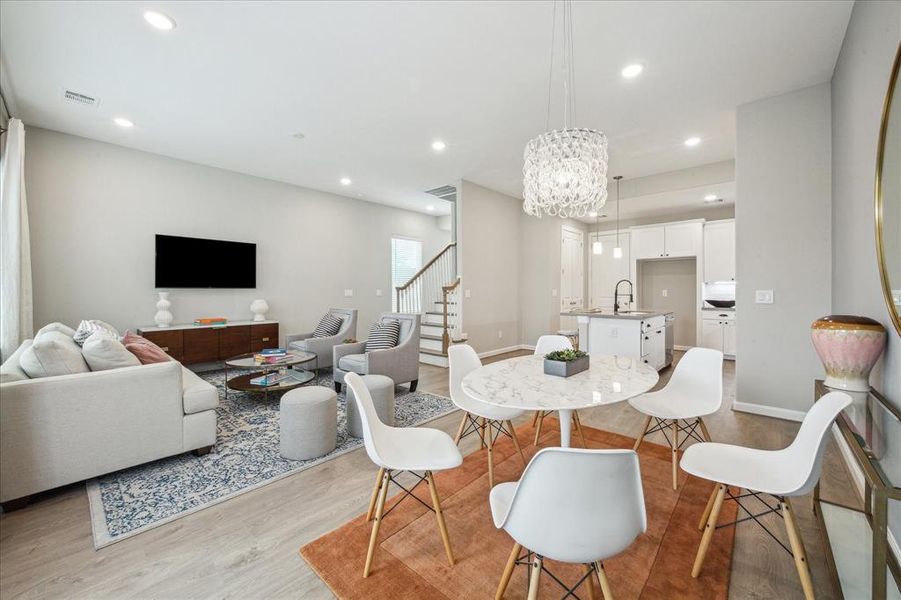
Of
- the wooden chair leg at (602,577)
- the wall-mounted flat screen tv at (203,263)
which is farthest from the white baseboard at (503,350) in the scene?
the wooden chair leg at (602,577)

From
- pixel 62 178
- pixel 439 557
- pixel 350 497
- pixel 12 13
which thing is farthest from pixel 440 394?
pixel 62 178

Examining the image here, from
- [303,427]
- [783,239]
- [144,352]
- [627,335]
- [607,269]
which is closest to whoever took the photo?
[303,427]

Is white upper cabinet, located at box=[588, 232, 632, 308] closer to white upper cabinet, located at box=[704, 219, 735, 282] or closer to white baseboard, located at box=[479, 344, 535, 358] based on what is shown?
white upper cabinet, located at box=[704, 219, 735, 282]

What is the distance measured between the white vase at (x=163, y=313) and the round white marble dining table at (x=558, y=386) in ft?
15.3

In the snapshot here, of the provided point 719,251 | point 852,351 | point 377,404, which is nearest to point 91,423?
point 377,404

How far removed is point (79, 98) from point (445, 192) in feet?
15.3

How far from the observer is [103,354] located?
7.84 ft

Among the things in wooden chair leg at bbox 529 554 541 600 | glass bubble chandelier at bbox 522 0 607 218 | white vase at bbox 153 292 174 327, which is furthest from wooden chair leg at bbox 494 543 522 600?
white vase at bbox 153 292 174 327

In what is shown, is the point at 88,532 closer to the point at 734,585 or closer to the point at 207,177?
the point at 734,585

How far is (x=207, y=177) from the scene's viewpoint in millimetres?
5297

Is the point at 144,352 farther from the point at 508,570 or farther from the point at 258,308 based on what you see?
the point at 508,570

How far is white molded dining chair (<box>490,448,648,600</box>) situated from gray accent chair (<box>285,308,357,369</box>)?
4.13 meters

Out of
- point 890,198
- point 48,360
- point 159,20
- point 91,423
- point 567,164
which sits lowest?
point 91,423

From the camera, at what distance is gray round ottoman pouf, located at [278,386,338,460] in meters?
2.57
